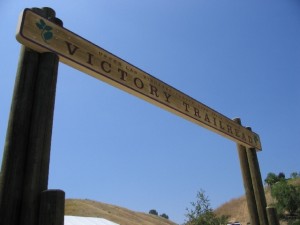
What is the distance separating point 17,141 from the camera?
274 centimetres

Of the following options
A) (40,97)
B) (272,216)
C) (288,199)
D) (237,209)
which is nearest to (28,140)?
(40,97)

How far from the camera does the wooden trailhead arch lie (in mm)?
2535

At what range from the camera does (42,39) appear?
127 inches

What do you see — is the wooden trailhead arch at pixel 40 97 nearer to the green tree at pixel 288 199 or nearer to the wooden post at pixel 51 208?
the wooden post at pixel 51 208

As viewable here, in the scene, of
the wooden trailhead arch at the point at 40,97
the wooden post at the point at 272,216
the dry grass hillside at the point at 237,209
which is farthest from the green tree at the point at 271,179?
the wooden trailhead arch at the point at 40,97

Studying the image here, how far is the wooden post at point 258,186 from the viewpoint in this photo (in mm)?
6312

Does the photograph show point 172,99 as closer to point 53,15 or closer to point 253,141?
point 53,15

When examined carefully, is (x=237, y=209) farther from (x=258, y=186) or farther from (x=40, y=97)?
(x=40, y=97)

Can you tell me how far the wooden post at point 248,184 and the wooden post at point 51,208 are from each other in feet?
15.9

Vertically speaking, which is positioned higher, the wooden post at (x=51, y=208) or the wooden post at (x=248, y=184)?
the wooden post at (x=248, y=184)

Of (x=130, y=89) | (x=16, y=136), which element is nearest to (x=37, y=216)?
(x=16, y=136)

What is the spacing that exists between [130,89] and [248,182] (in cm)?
384

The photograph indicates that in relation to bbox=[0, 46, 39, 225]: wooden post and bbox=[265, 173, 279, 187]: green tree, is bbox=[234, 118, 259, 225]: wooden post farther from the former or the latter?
bbox=[265, 173, 279, 187]: green tree

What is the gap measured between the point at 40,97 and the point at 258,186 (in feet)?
16.4
